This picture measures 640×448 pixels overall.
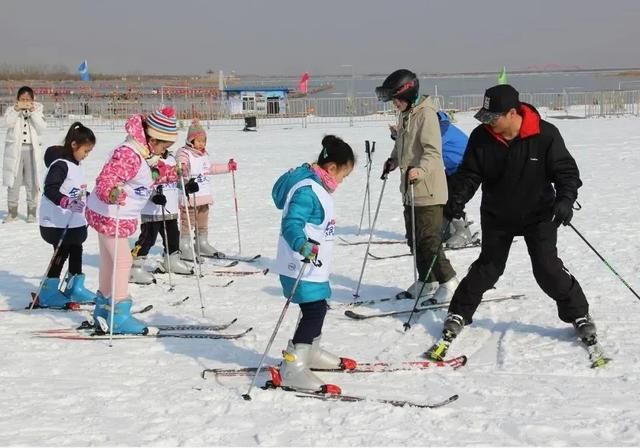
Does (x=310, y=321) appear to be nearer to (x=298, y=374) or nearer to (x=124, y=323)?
(x=298, y=374)

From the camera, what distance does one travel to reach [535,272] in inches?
210

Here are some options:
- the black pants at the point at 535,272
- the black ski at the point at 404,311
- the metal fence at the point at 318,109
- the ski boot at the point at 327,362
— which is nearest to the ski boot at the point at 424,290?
the black ski at the point at 404,311

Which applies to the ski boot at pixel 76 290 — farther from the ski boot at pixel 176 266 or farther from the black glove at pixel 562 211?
the black glove at pixel 562 211

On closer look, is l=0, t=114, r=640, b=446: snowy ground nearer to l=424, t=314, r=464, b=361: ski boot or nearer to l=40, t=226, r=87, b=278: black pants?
l=424, t=314, r=464, b=361: ski boot

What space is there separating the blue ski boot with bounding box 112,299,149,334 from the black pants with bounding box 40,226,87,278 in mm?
1178

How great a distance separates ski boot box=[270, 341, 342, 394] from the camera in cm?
461

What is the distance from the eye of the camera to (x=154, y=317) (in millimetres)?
6660

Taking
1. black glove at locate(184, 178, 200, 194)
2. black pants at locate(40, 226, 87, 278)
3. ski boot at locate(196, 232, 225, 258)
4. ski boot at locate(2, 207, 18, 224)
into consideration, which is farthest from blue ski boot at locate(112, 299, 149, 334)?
ski boot at locate(2, 207, 18, 224)

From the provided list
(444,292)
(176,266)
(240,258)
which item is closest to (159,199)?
(176,266)

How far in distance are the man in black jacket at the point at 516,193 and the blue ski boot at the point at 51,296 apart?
3.48 m

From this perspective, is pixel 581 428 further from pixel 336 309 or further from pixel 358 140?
pixel 358 140

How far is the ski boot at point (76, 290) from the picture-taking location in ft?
23.0

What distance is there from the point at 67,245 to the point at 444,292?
10.9ft

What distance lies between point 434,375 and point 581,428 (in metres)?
1.12
